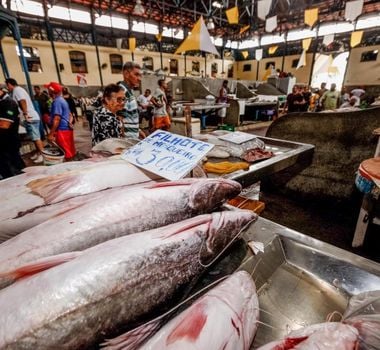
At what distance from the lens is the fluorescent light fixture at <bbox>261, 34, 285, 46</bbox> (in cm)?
2648

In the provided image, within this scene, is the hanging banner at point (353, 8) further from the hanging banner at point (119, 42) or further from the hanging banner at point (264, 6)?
the hanging banner at point (119, 42)

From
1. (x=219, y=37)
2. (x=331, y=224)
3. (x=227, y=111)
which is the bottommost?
(x=331, y=224)

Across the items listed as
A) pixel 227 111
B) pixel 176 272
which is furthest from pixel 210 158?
pixel 227 111

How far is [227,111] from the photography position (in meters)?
11.5

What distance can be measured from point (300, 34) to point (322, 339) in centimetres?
3179

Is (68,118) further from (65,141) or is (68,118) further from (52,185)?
(52,185)

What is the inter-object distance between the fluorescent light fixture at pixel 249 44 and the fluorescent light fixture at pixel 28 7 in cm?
2271

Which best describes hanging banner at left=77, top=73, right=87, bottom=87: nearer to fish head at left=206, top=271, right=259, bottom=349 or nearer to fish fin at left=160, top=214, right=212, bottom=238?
fish fin at left=160, top=214, right=212, bottom=238

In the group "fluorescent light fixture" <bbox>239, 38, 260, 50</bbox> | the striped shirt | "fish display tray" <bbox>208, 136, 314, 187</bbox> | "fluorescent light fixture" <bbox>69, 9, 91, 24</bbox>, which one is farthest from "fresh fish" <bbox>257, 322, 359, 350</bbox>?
"fluorescent light fixture" <bbox>239, 38, 260, 50</bbox>

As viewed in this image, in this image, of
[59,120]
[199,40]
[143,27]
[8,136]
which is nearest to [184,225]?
[59,120]

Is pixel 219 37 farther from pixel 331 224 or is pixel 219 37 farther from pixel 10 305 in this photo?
pixel 10 305

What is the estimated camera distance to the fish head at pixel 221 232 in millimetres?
908

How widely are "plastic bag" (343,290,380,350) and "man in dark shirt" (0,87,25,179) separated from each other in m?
5.53

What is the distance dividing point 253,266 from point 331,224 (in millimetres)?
3191
